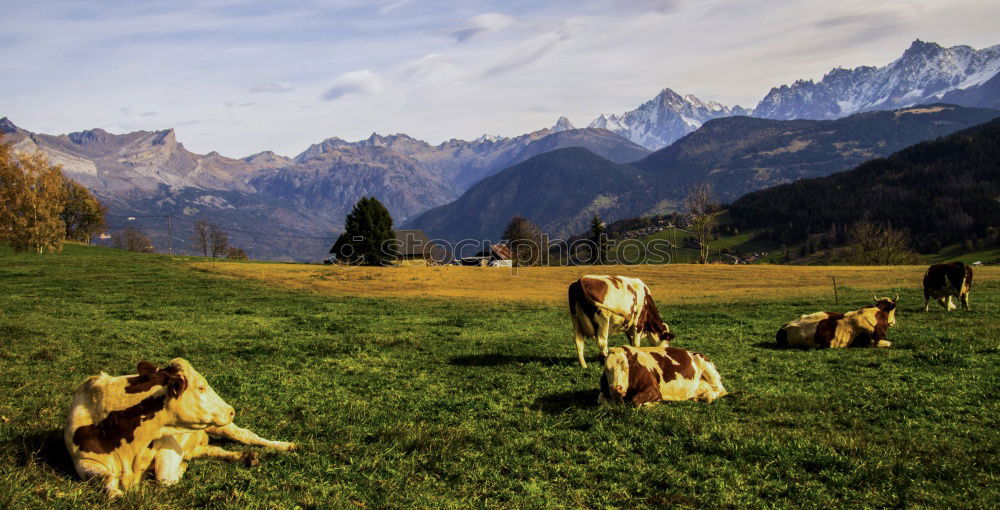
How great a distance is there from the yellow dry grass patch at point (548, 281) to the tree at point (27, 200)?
1357 centimetres

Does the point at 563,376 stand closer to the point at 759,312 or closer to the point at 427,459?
the point at 427,459

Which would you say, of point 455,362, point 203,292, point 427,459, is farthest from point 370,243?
point 427,459

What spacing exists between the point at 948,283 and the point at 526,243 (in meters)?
106

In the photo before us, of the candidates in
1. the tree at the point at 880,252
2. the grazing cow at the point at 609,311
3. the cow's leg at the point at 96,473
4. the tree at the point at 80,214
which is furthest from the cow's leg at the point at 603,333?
the tree at the point at 80,214

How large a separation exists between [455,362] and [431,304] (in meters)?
21.6

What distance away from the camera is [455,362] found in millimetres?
16891

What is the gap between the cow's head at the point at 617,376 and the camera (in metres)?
11.6

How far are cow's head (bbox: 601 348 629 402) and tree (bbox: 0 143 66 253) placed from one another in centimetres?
6052

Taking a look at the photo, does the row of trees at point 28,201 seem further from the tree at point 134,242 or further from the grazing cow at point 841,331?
the tree at point 134,242

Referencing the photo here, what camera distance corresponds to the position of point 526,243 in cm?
12912

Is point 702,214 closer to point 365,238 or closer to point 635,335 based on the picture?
point 365,238

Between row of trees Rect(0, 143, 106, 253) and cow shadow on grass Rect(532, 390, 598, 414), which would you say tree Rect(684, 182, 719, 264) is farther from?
cow shadow on grass Rect(532, 390, 598, 414)

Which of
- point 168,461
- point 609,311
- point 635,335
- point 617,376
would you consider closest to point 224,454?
point 168,461

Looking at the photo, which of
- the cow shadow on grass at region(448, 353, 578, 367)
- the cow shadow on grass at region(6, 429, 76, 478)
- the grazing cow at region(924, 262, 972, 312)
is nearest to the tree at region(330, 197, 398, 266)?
the cow shadow on grass at region(448, 353, 578, 367)
